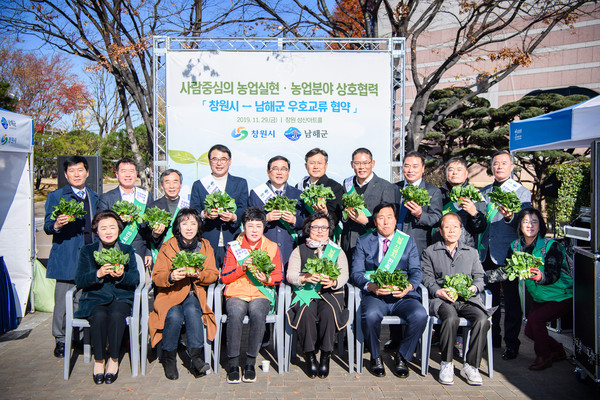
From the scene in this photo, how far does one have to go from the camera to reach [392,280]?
4070mm

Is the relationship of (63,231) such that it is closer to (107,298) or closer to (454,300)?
(107,298)

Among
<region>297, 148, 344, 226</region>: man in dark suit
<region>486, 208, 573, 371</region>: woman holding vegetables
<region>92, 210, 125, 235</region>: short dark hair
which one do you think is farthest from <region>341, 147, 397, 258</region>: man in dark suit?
<region>92, 210, 125, 235</region>: short dark hair

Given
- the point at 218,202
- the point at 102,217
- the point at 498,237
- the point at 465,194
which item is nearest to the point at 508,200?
the point at 465,194

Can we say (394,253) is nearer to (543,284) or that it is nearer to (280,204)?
(280,204)

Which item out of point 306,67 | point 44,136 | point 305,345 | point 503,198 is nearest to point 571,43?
point 306,67

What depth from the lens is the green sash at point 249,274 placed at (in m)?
4.30

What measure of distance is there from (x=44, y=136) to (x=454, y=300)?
2793 cm

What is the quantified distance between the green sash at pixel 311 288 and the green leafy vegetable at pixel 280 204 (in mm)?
590

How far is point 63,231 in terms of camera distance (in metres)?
4.83

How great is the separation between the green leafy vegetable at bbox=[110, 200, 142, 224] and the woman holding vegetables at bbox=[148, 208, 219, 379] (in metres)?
0.58

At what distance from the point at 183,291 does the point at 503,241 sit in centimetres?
341

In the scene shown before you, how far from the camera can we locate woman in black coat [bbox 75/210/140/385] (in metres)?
4.04

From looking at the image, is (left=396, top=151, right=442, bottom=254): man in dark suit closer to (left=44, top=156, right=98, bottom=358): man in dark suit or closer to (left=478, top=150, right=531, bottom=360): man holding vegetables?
(left=478, top=150, right=531, bottom=360): man holding vegetables

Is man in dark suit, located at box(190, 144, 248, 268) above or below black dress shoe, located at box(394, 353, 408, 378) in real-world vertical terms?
above
